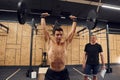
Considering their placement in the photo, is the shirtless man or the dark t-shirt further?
the dark t-shirt

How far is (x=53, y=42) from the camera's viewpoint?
2363 mm

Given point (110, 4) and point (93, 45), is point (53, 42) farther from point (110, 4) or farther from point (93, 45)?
point (110, 4)

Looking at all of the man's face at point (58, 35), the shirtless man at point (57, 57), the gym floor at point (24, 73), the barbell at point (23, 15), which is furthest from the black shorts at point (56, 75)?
the gym floor at point (24, 73)

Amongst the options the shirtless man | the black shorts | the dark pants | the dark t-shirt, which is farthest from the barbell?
the black shorts

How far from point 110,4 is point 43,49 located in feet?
13.5

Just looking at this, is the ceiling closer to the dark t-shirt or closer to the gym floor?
the gym floor

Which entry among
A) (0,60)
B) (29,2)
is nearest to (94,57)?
(29,2)

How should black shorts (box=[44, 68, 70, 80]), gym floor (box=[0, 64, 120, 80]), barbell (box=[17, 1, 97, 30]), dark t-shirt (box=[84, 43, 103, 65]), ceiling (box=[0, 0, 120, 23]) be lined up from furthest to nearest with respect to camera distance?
1. ceiling (box=[0, 0, 120, 23])
2. gym floor (box=[0, 64, 120, 80])
3. dark t-shirt (box=[84, 43, 103, 65])
4. barbell (box=[17, 1, 97, 30])
5. black shorts (box=[44, 68, 70, 80])

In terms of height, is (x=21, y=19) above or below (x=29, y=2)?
below

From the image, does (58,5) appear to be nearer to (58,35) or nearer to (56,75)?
(58,35)

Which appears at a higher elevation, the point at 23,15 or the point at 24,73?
the point at 23,15

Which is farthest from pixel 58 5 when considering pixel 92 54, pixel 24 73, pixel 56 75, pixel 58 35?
pixel 56 75

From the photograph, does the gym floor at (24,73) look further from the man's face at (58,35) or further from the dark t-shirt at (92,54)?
the man's face at (58,35)

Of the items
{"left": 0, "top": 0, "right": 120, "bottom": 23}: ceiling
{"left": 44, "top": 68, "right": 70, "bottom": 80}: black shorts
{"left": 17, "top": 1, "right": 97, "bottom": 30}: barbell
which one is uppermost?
{"left": 0, "top": 0, "right": 120, "bottom": 23}: ceiling
